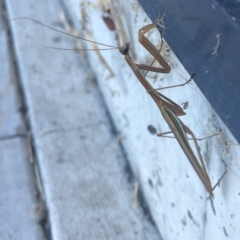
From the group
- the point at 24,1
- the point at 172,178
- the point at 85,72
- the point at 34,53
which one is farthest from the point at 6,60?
the point at 172,178

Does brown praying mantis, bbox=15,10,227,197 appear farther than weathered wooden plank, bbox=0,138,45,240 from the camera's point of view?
No

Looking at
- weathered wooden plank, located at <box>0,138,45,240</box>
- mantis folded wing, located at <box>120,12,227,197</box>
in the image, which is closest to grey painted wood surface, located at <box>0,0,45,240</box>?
weathered wooden plank, located at <box>0,138,45,240</box>

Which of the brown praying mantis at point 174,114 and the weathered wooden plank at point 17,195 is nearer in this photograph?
the brown praying mantis at point 174,114

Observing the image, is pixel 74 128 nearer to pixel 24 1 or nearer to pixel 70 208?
pixel 70 208

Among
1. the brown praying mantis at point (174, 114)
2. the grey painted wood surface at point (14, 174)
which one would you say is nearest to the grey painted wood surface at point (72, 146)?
the grey painted wood surface at point (14, 174)

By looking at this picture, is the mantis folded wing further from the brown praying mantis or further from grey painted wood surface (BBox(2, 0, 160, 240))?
grey painted wood surface (BBox(2, 0, 160, 240))

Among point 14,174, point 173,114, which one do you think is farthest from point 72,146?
point 173,114

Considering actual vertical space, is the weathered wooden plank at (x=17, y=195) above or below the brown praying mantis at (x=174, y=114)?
below

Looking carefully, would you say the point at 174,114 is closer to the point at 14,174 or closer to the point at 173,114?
the point at 173,114

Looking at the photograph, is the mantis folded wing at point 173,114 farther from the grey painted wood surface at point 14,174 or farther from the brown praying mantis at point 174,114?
the grey painted wood surface at point 14,174
